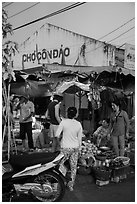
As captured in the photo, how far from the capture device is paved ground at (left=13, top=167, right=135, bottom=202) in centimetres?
308

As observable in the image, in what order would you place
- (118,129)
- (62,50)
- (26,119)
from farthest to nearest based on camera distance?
(62,50)
(26,119)
(118,129)

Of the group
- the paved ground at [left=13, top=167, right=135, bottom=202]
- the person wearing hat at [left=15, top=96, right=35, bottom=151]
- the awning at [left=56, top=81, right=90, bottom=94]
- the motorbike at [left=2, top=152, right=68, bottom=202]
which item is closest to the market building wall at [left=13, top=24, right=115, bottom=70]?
the awning at [left=56, top=81, right=90, bottom=94]

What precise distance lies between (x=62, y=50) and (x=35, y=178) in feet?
15.1

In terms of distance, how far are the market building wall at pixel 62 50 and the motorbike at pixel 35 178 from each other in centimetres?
401

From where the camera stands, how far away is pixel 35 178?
2.88 metres

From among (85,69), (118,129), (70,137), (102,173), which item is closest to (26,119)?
(85,69)

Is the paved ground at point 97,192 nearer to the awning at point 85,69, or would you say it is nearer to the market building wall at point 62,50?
the awning at point 85,69

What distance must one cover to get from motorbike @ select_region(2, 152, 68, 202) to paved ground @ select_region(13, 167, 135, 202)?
0.59ft

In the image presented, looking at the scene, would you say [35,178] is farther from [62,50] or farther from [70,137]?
[62,50]

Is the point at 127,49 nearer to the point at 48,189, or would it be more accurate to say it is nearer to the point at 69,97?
the point at 69,97

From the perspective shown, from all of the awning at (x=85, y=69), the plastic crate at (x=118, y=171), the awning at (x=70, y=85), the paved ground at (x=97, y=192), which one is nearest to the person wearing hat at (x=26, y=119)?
the awning at (x=70, y=85)

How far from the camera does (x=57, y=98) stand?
509cm

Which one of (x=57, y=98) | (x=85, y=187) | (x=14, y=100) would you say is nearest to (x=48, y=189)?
(x=85, y=187)

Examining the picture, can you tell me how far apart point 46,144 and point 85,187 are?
253 centimetres
